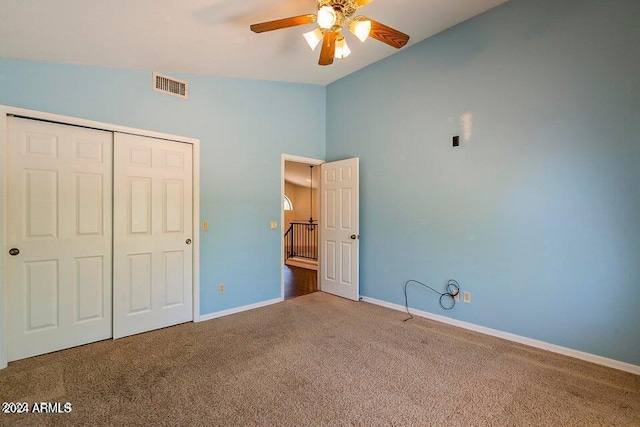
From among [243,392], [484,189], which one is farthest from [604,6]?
[243,392]

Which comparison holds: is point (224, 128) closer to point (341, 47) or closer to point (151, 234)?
point (151, 234)

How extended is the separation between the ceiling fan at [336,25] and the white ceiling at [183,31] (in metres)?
0.44

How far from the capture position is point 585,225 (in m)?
2.46

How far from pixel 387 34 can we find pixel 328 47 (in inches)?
18.3

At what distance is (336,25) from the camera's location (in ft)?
7.13

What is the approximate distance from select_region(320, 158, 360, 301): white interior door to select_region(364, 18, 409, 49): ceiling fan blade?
1.88m

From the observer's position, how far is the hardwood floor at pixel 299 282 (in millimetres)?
4617

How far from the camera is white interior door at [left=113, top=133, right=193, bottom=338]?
2.88m

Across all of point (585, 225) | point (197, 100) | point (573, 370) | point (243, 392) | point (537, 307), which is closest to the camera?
point (243, 392)

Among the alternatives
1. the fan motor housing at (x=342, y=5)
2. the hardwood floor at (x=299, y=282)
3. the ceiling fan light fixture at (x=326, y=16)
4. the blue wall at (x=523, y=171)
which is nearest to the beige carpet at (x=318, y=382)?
the blue wall at (x=523, y=171)

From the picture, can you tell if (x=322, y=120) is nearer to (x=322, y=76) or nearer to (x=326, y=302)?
(x=322, y=76)

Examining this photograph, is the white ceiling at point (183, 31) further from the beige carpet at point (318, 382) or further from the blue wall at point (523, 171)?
the beige carpet at point (318, 382)

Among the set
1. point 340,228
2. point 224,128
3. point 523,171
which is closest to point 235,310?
point 340,228

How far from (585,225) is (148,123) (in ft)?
13.8
